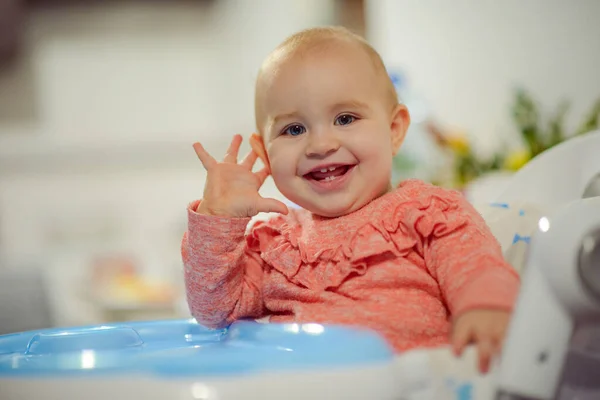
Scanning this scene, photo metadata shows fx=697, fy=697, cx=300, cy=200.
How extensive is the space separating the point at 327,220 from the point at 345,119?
0.12 metres

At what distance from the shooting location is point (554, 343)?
52 centimetres

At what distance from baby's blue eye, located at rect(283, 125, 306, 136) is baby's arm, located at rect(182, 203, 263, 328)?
12cm

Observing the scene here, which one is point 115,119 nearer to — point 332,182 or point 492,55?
point 492,55

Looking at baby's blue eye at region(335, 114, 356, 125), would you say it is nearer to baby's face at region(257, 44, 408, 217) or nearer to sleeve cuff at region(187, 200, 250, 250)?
baby's face at region(257, 44, 408, 217)

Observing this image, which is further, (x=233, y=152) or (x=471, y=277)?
(x=233, y=152)

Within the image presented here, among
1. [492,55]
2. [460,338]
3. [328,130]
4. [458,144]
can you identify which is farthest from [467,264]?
[492,55]

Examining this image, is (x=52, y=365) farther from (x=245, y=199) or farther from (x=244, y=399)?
(x=245, y=199)

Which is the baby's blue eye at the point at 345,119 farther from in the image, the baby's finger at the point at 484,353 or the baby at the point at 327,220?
the baby's finger at the point at 484,353

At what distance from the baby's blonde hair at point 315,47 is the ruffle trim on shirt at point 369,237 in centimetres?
14

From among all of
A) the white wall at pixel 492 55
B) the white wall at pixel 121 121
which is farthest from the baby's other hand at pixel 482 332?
the white wall at pixel 121 121

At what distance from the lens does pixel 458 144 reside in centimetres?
194

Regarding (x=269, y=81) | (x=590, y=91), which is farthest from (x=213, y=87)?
(x=269, y=81)

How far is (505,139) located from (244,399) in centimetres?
175

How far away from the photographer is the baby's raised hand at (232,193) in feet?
2.56
